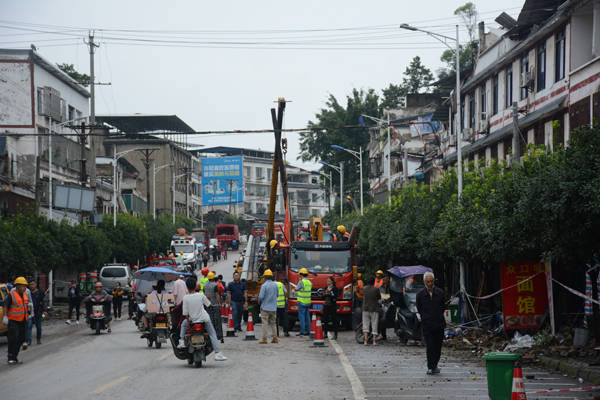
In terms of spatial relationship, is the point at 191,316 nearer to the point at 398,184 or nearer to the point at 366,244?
the point at 366,244

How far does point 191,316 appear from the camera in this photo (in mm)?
16766

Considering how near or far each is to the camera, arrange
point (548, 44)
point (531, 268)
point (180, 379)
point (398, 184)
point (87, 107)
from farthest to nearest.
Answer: point (87, 107) < point (398, 184) < point (548, 44) < point (531, 268) < point (180, 379)

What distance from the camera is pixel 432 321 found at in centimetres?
1541

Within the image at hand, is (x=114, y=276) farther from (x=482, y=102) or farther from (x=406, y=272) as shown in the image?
(x=406, y=272)

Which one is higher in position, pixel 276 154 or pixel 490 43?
pixel 490 43

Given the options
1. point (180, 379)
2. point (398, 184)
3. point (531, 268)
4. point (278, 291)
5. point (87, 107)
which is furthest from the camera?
point (87, 107)

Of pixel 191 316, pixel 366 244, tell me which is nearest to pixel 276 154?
pixel 366 244

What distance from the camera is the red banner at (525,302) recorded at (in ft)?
65.4

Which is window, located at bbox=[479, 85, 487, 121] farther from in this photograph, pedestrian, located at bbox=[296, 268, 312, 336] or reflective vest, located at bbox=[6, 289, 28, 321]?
reflective vest, located at bbox=[6, 289, 28, 321]

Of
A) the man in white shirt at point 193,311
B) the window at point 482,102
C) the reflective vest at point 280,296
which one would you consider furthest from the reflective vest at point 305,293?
the window at point 482,102

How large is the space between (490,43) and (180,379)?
34.3m

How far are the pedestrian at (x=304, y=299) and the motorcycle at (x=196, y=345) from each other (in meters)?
7.75

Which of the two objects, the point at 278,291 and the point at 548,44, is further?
the point at 548,44

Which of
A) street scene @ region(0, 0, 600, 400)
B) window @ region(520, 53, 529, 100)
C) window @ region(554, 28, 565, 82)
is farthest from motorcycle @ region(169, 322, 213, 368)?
window @ region(520, 53, 529, 100)
